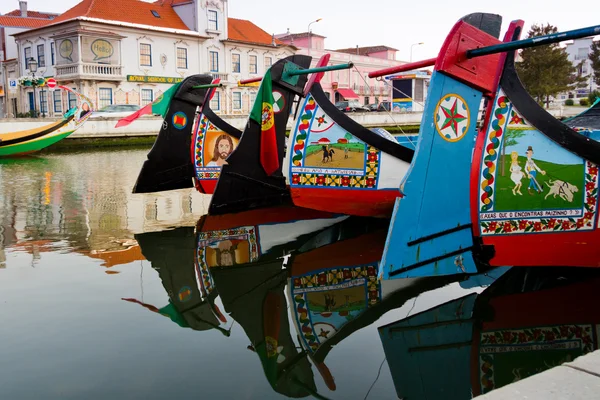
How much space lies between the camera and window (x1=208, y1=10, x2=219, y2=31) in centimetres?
3797

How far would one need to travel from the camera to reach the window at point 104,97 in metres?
33.2

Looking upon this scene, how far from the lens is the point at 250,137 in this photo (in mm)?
10703

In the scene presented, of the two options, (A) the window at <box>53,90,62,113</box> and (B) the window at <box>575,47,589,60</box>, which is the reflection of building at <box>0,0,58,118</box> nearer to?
(A) the window at <box>53,90,62,113</box>

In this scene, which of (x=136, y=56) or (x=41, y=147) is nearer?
(x=41, y=147)

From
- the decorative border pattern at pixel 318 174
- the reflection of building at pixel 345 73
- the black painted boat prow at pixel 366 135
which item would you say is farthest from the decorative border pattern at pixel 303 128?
the reflection of building at pixel 345 73

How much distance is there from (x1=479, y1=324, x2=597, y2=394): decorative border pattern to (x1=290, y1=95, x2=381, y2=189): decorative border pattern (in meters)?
4.07

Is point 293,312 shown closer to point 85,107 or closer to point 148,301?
point 148,301

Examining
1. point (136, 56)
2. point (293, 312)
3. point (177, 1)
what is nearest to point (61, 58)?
point (136, 56)

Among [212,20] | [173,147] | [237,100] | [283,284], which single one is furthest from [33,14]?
[283,284]

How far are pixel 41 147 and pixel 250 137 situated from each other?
16514mm

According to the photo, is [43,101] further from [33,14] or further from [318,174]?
[318,174]

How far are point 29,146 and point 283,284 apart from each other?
786 inches

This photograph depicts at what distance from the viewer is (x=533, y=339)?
17.3 feet

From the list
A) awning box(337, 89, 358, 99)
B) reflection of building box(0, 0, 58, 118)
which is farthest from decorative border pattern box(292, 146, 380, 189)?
awning box(337, 89, 358, 99)
